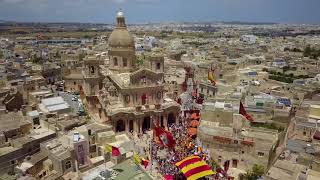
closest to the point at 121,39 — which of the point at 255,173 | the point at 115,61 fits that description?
the point at 115,61

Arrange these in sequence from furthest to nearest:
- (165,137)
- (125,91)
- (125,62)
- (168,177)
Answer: (125,62) < (125,91) < (165,137) < (168,177)

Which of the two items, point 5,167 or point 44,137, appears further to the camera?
point 44,137

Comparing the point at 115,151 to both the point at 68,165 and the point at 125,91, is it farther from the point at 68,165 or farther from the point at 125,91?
the point at 125,91

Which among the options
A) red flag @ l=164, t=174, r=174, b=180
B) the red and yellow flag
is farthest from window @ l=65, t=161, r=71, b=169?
the red and yellow flag

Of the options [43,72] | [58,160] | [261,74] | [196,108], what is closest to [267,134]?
[196,108]

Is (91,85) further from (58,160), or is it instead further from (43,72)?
(43,72)
